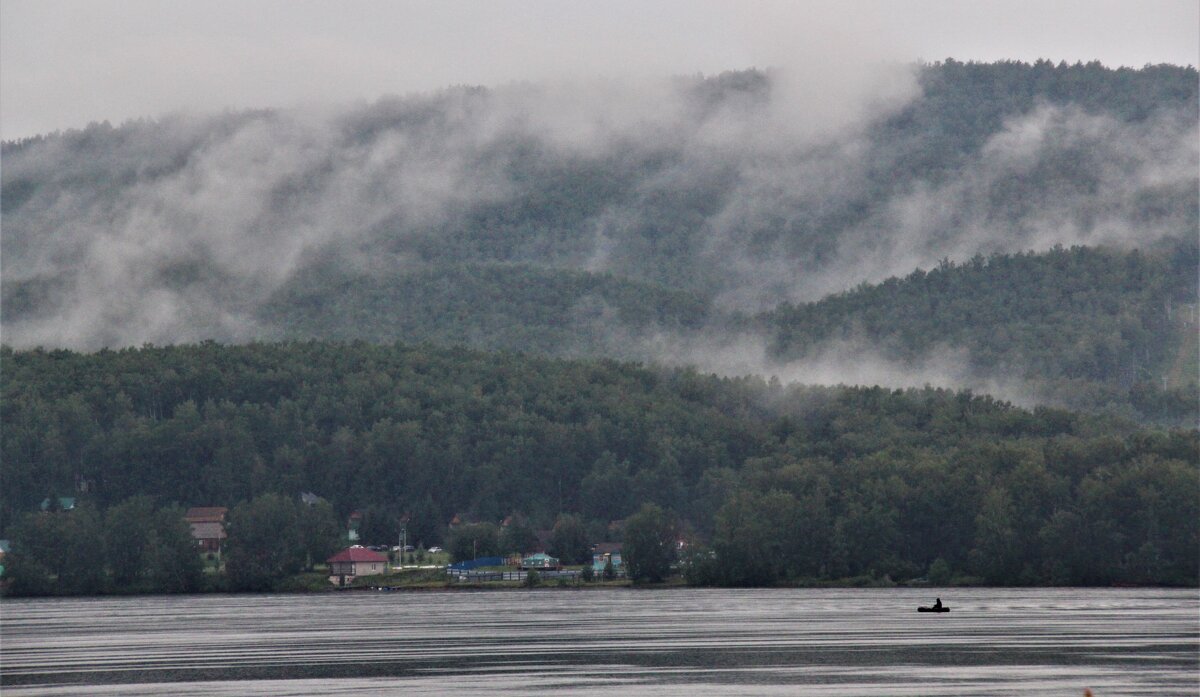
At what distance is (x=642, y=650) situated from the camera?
106688 millimetres

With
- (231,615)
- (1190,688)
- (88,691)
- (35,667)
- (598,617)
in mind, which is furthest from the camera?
(231,615)

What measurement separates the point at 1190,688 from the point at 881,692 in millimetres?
12676

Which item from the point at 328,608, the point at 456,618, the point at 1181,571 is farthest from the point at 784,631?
the point at 1181,571

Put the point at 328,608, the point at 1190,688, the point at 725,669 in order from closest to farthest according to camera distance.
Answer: the point at 1190,688, the point at 725,669, the point at 328,608

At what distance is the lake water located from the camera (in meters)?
84.8

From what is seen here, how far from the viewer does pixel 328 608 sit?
18538cm

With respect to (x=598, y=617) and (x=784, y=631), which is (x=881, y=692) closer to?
(x=784, y=631)

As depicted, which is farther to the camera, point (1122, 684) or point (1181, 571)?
point (1181, 571)

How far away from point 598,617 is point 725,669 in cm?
5974

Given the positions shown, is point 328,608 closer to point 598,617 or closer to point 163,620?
point 163,620

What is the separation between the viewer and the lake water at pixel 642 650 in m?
84.8

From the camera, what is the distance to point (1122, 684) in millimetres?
80750

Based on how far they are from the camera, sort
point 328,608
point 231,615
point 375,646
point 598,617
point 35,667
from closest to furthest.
A: point 35,667 < point 375,646 < point 598,617 < point 231,615 < point 328,608

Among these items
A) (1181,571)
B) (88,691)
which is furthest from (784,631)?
(1181,571)
